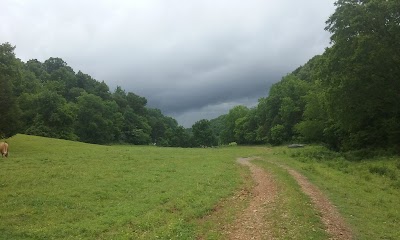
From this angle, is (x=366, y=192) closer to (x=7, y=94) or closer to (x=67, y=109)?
(x=7, y=94)

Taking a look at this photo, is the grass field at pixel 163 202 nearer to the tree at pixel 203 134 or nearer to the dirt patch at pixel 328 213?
the dirt patch at pixel 328 213

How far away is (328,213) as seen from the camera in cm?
1443

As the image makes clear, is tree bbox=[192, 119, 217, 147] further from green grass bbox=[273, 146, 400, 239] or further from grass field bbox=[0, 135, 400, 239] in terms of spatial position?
grass field bbox=[0, 135, 400, 239]

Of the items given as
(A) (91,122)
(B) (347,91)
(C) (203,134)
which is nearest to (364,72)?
(B) (347,91)

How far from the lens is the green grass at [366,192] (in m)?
12.9

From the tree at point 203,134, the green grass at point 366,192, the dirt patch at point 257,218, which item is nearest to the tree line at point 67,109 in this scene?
the tree at point 203,134

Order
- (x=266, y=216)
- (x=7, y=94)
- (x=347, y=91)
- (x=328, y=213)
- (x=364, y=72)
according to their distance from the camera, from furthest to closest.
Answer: (x=7, y=94)
(x=347, y=91)
(x=364, y=72)
(x=328, y=213)
(x=266, y=216)

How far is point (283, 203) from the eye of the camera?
15.8m

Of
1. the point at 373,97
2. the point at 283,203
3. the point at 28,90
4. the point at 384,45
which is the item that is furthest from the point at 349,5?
the point at 28,90

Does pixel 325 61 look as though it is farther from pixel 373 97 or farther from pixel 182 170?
pixel 182 170

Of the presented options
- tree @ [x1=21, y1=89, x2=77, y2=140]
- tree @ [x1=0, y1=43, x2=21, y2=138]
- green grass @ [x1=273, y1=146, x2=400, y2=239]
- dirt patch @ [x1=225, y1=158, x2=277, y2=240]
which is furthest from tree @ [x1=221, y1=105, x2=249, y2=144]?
dirt patch @ [x1=225, y1=158, x2=277, y2=240]

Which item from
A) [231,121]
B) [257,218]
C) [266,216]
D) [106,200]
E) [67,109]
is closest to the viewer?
[257,218]

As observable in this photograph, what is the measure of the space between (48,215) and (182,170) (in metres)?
14.3

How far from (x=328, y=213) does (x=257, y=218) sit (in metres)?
3.19
